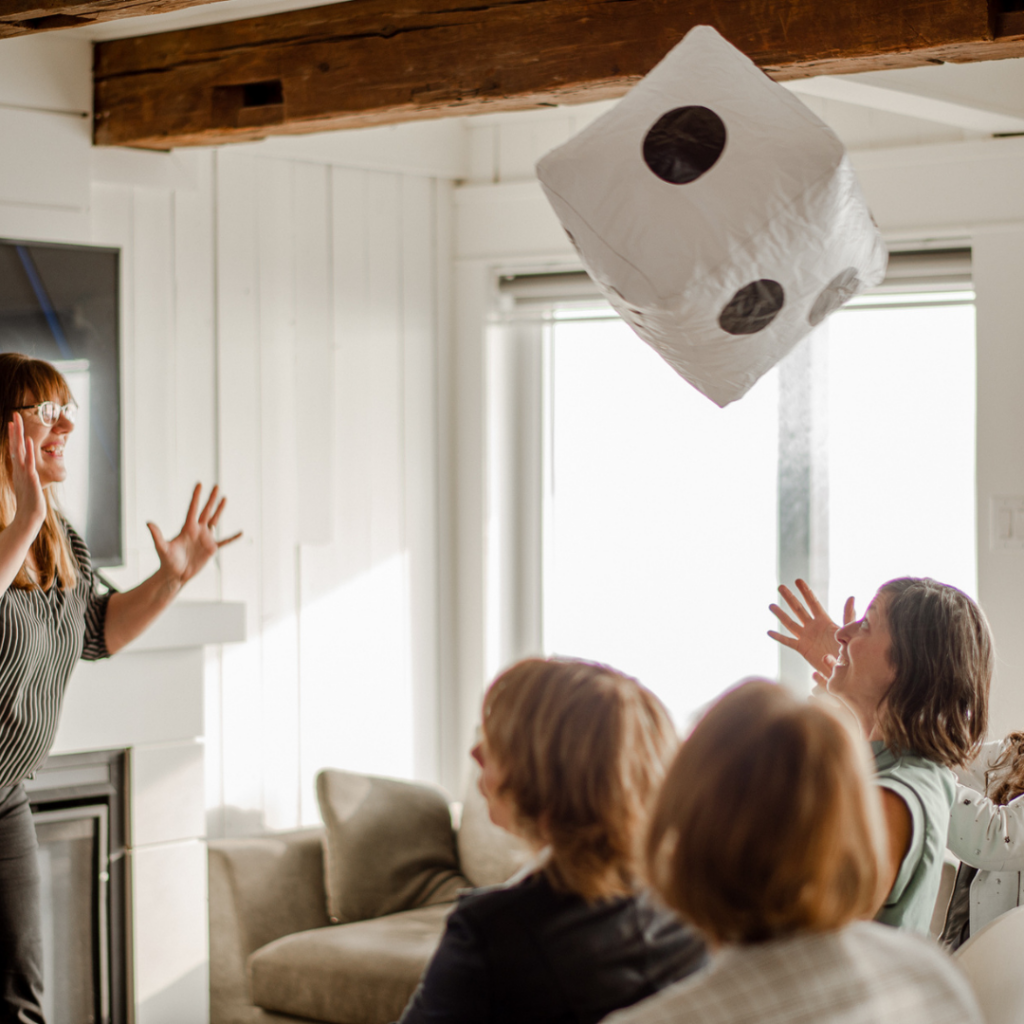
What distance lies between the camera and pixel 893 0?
2.03 metres

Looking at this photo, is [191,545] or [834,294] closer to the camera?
[834,294]

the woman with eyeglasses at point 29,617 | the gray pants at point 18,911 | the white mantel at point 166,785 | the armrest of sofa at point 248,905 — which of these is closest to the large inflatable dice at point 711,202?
the woman with eyeglasses at point 29,617

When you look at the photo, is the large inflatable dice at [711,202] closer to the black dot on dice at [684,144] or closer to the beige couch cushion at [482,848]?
the black dot on dice at [684,144]

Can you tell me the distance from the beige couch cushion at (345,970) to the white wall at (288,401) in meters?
0.55

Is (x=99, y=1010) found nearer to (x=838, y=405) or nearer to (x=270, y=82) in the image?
(x=270, y=82)

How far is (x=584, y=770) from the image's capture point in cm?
113

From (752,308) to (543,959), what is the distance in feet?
2.52

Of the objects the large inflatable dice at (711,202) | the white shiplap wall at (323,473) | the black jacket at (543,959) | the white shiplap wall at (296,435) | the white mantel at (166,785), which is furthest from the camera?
the white shiplap wall at (323,473)

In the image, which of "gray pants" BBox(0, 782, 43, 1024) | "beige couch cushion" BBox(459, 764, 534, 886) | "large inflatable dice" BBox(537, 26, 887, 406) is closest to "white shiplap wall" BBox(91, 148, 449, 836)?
"beige couch cushion" BBox(459, 764, 534, 886)

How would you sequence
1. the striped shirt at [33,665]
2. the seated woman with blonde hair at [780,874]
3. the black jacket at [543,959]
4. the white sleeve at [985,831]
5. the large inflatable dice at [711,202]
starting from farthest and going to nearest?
the striped shirt at [33,665] → the white sleeve at [985,831] → the large inflatable dice at [711,202] → the black jacket at [543,959] → the seated woman with blonde hair at [780,874]

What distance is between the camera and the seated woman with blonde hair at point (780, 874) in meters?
0.90

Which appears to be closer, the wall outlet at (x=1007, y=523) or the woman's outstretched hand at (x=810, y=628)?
the woman's outstretched hand at (x=810, y=628)

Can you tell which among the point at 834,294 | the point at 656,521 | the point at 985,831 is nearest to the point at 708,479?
the point at 656,521

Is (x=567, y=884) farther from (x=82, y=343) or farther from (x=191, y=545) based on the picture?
(x=82, y=343)
